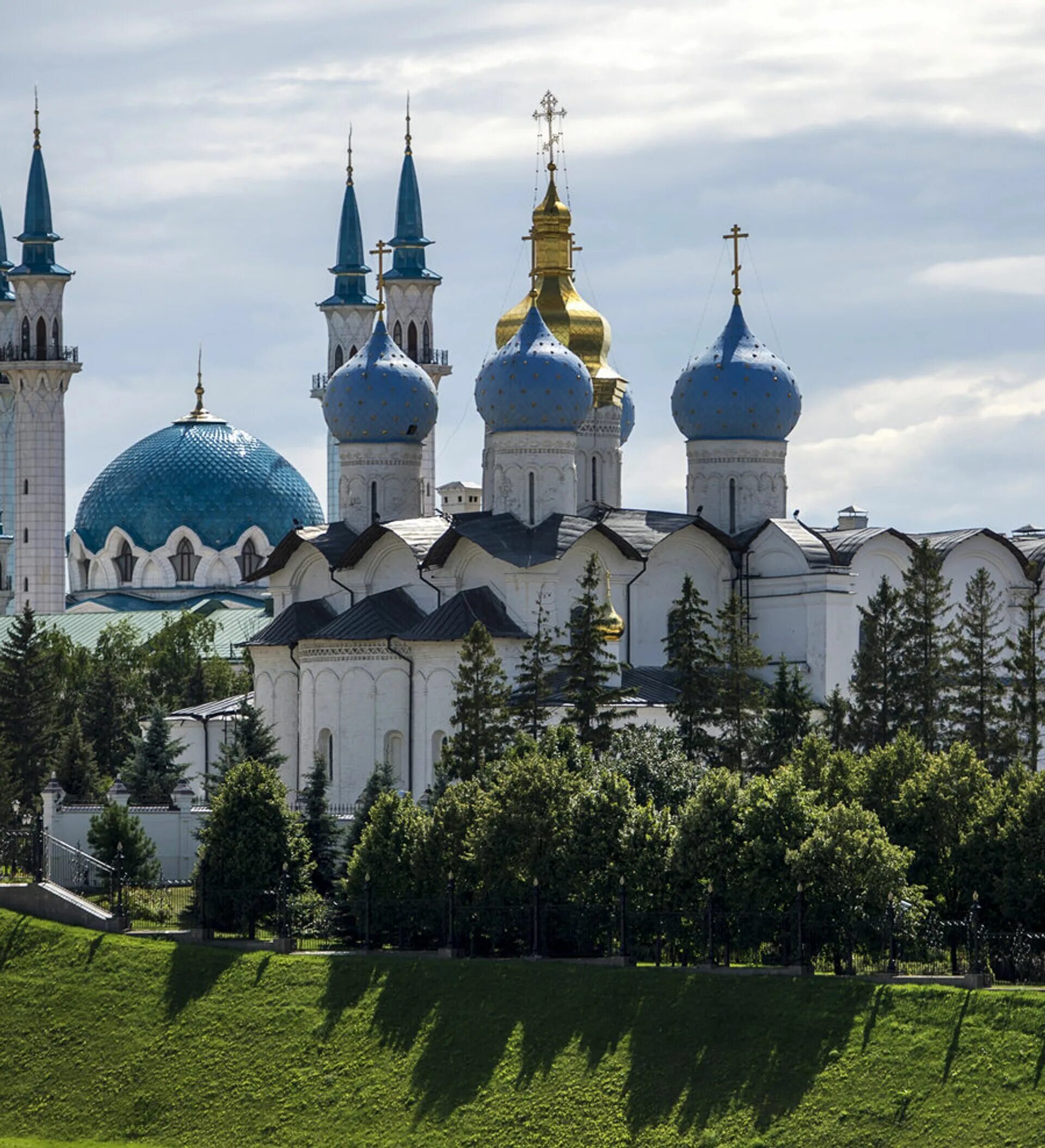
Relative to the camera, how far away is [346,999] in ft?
119

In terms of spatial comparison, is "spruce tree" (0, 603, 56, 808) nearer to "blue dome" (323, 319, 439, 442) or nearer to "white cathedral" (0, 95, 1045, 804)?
"white cathedral" (0, 95, 1045, 804)

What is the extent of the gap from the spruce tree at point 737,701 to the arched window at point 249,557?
34959 mm

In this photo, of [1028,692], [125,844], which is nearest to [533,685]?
[125,844]

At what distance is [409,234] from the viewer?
71.1 meters

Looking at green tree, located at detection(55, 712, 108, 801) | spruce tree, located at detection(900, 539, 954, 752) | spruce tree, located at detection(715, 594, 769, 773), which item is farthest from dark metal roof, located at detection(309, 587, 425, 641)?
spruce tree, located at detection(900, 539, 954, 752)

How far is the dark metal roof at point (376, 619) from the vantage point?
166 ft

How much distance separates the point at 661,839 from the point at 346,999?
4.49 meters

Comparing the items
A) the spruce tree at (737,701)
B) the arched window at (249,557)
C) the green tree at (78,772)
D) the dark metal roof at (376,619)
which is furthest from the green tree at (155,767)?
the arched window at (249,557)

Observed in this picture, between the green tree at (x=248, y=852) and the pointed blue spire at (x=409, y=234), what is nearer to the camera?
the green tree at (x=248, y=852)

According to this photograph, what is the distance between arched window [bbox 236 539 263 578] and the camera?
81.9 metres

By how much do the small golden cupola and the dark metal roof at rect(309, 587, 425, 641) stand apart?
7.18 m

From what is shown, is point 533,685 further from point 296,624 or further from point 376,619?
point 296,624

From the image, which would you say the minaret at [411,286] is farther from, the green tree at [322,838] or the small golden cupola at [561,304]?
the green tree at [322,838]

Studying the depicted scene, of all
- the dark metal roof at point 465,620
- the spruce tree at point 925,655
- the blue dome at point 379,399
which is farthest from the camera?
the blue dome at point 379,399
